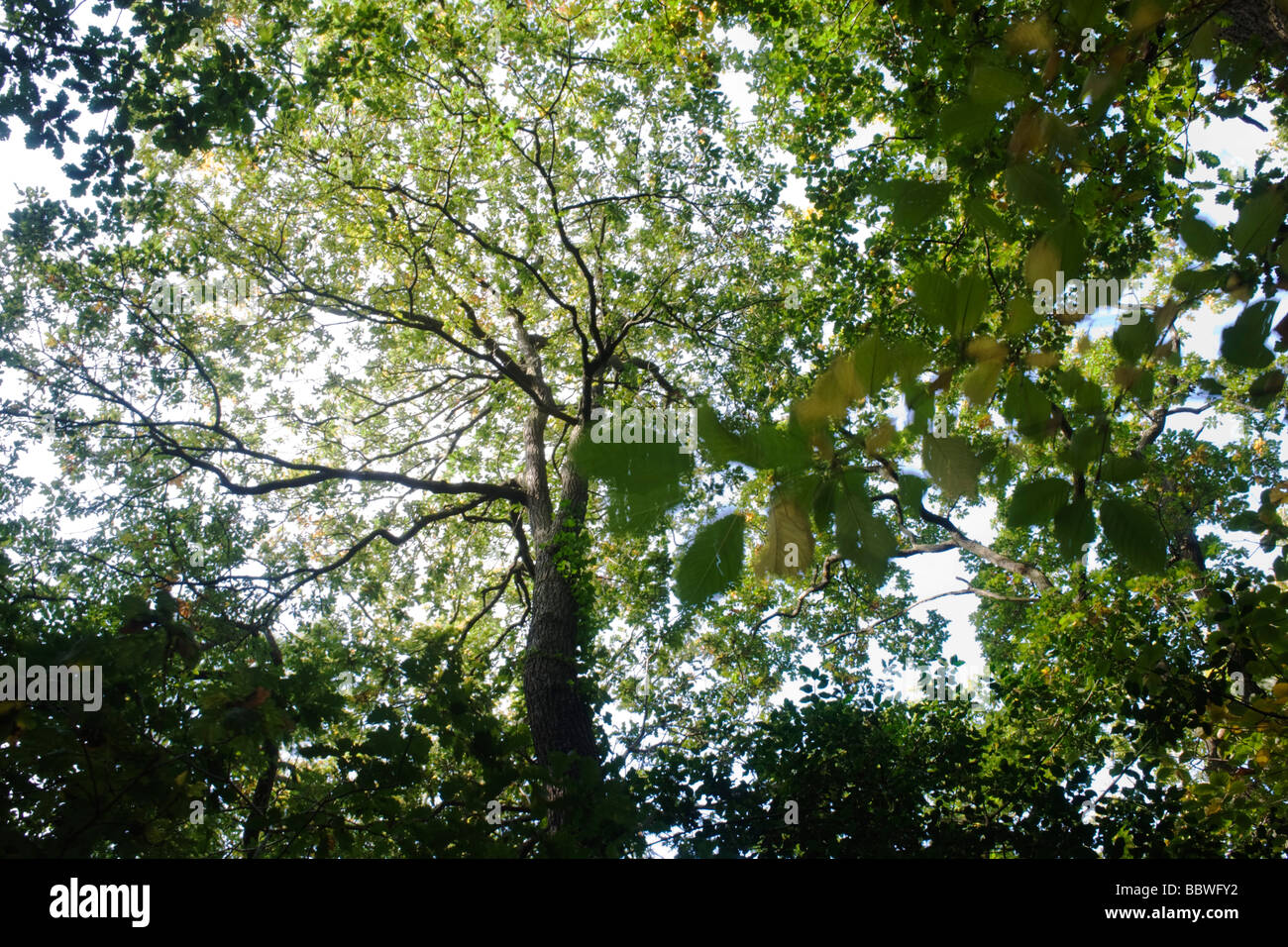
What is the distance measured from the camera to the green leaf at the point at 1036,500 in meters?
0.89

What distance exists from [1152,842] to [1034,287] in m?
3.56

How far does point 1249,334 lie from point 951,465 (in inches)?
29.6

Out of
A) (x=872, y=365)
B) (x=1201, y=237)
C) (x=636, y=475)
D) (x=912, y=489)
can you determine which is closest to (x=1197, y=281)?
(x=1201, y=237)

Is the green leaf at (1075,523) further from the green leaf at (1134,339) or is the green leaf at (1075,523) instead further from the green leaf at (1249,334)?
the green leaf at (1249,334)

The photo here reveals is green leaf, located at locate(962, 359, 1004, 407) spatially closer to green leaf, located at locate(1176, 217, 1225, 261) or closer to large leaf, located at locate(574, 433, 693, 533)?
green leaf, located at locate(1176, 217, 1225, 261)

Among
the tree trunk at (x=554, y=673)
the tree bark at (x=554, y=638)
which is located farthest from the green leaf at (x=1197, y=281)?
the tree trunk at (x=554, y=673)

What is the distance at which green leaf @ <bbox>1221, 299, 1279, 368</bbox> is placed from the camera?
43.7 inches

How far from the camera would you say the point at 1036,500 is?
35.2 inches

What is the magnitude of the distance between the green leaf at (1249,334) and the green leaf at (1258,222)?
9 cm

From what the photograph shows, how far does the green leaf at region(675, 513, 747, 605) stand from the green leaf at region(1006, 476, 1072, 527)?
456 millimetres

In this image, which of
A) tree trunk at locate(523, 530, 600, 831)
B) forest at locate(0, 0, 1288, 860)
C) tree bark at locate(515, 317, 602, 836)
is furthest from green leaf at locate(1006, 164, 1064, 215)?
tree trunk at locate(523, 530, 600, 831)

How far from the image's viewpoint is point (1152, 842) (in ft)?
10.5

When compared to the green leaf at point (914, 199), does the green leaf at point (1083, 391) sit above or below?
below
